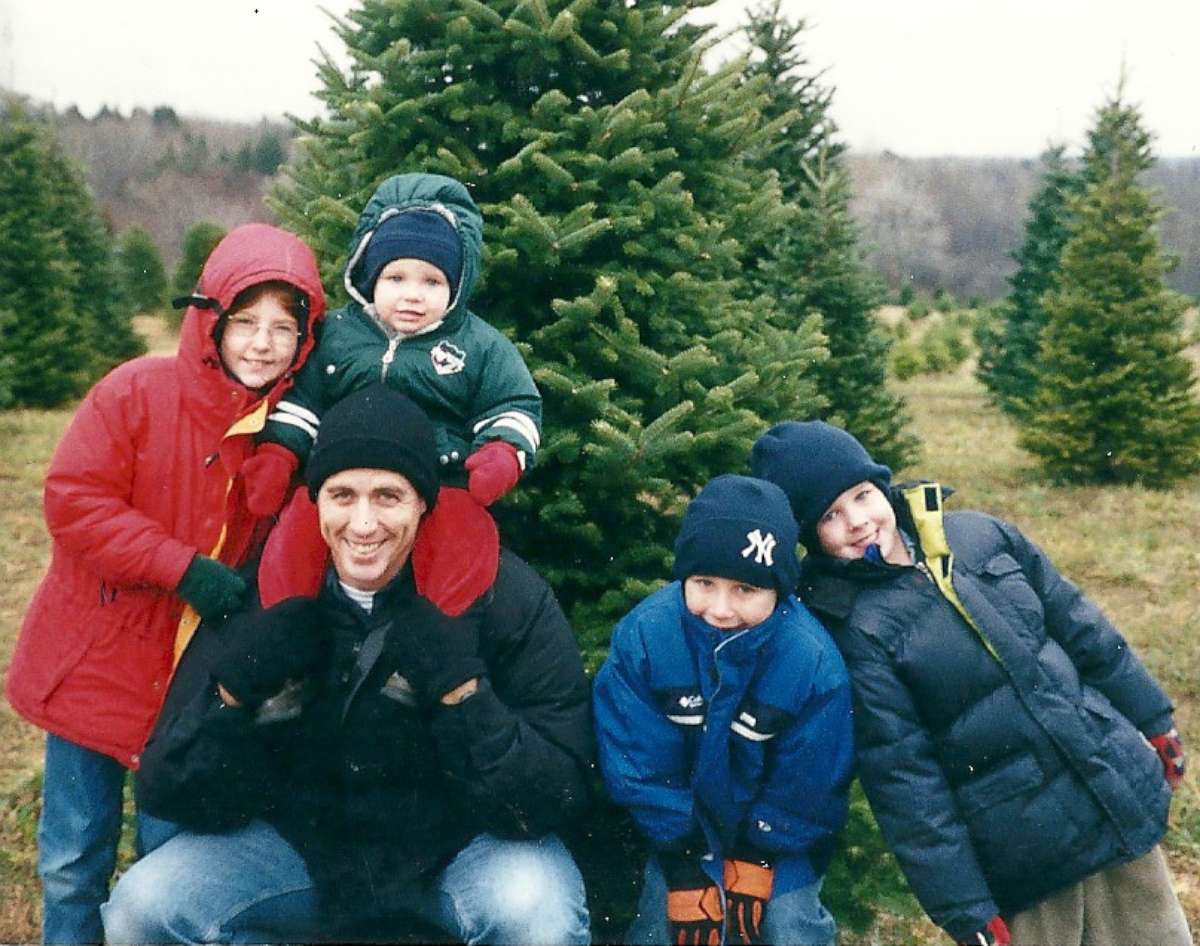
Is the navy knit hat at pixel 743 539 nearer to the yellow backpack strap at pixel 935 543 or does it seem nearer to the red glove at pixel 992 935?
the yellow backpack strap at pixel 935 543

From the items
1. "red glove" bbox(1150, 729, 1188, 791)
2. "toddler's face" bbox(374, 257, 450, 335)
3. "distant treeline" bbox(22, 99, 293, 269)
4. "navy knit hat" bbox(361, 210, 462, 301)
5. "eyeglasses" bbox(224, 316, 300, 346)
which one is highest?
"distant treeline" bbox(22, 99, 293, 269)

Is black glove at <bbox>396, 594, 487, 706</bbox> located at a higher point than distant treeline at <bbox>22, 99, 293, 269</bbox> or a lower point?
lower

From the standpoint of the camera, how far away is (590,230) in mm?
3316

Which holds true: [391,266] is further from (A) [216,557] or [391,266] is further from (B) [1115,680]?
(B) [1115,680]

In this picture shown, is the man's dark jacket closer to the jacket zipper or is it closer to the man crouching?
the man crouching

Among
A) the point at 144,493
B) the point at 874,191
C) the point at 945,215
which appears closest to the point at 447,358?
the point at 144,493

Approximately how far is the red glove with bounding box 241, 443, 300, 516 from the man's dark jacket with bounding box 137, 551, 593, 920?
0.94 feet

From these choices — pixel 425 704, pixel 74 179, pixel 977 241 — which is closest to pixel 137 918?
pixel 425 704

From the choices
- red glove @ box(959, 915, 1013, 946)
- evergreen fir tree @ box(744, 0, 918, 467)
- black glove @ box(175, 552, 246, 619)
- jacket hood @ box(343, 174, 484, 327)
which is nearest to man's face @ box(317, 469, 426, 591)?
black glove @ box(175, 552, 246, 619)

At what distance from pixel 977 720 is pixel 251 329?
2.18 metres

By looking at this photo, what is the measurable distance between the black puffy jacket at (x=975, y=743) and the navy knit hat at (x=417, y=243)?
1.32 m

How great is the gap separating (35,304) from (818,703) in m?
17.1

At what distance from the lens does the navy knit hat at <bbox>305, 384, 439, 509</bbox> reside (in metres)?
2.64

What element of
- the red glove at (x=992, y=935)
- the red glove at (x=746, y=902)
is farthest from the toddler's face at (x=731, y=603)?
the red glove at (x=992, y=935)
